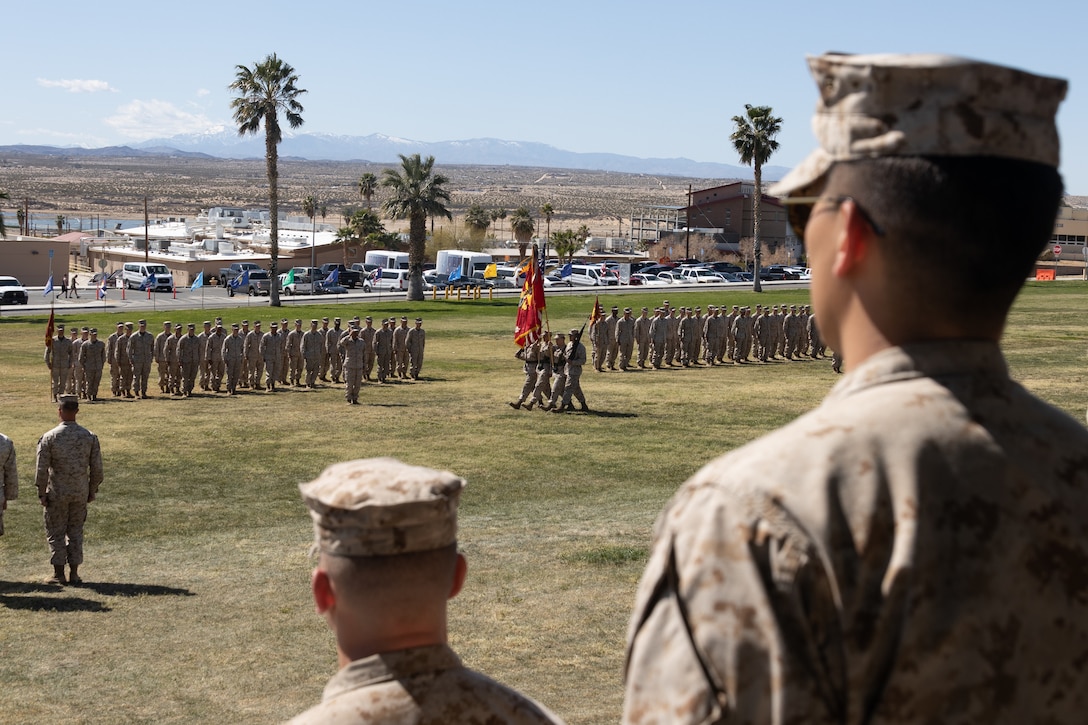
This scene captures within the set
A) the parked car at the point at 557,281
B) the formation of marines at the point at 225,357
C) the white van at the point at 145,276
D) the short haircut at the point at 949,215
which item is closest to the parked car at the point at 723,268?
the parked car at the point at 557,281

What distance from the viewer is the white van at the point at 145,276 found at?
62750mm

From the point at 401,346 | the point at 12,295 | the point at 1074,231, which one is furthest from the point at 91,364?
the point at 1074,231

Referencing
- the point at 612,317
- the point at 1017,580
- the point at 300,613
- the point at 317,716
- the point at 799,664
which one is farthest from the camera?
the point at 612,317

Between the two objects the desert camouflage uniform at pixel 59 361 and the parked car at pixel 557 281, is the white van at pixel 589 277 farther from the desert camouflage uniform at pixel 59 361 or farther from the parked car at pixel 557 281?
the desert camouflage uniform at pixel 59 361

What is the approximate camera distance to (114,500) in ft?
52.0

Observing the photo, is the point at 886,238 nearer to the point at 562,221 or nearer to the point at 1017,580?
the point at 1017,580

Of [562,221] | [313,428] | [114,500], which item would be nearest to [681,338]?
[313,428]

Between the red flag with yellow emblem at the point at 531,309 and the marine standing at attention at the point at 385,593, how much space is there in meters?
21.3

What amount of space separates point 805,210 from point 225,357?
26.3 meters

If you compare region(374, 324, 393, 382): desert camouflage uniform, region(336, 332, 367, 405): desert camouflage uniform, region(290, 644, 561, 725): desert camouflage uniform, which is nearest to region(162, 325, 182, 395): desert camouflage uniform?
region(336, 332, 367, 405): desert camouflage uniform

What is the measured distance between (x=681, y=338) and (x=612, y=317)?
2.57m

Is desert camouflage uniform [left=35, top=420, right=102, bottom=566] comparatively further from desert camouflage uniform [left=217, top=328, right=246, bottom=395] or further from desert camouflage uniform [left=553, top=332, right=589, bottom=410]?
desert camouflage uniform [left=217, top=328, right=246, bottom=395]

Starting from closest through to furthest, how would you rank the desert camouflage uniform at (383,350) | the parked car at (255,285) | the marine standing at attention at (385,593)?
the marine standing at attention at (385,593) < the desert camouflage uniform at (383,350) < the parked car at (255,285)

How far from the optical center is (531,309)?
80.0ft
